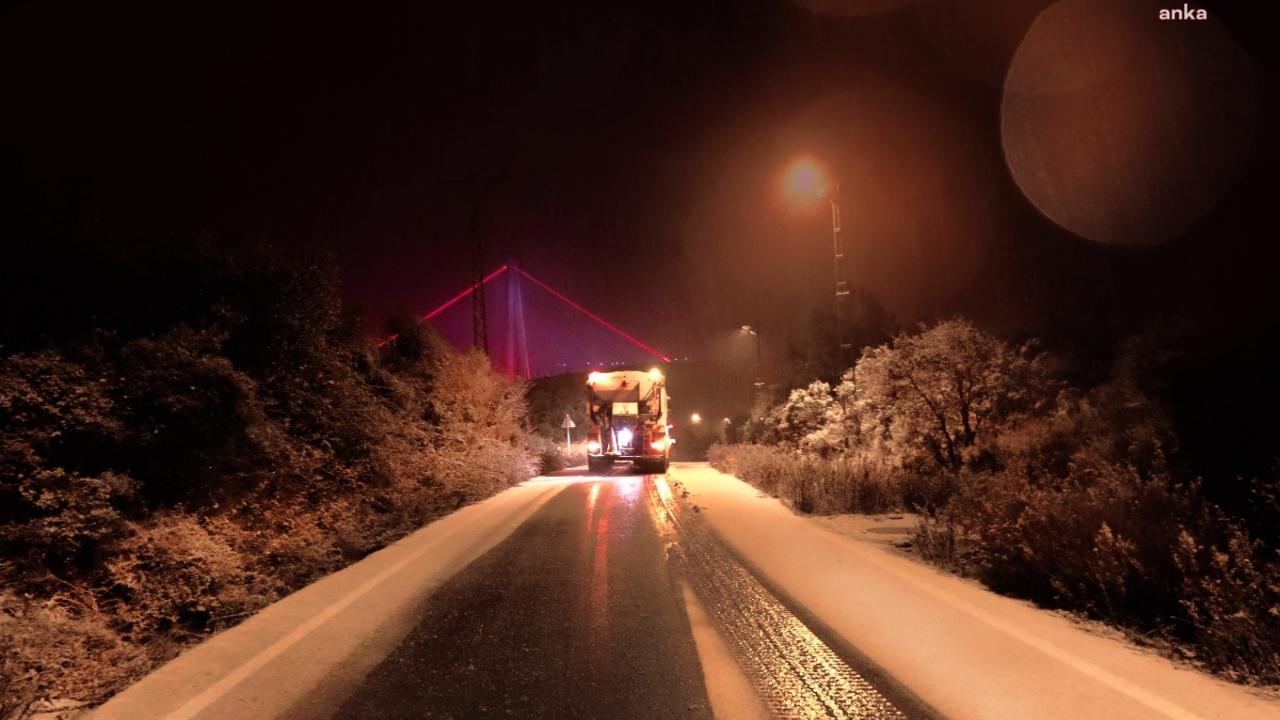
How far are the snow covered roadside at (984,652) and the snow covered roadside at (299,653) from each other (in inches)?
157

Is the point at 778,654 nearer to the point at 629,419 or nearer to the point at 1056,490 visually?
the point at 1056,490

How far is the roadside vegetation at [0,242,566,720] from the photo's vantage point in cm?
667

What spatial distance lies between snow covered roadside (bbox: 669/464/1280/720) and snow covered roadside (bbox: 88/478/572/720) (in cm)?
400

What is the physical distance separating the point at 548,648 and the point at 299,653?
6.77ft

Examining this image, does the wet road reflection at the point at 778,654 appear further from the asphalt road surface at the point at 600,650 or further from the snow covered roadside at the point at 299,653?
the snow covered roadside at the point at 299,653

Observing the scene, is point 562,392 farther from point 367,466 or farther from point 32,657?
point 32,657

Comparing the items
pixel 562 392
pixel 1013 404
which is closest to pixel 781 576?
pixel 1013 404

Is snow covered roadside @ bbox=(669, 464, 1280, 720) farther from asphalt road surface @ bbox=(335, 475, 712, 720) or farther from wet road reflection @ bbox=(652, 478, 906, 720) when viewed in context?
asphalt road surface @ bbox=(335, 475, 712, 720)

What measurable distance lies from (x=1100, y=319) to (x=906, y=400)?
19774 mm

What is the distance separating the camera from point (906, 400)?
55.3 ft

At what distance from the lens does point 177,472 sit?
9516 mm

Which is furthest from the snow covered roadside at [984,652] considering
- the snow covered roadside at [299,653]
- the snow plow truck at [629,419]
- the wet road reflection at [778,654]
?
the snow plow truck at [629,419]

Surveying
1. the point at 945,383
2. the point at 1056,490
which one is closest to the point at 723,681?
the point at 1056,490

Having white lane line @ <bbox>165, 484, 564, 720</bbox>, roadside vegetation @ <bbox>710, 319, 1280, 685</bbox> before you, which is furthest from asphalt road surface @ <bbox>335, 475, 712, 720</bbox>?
roadside vegetation @ <bbox>710, 319, 1280, 685</bbox>
